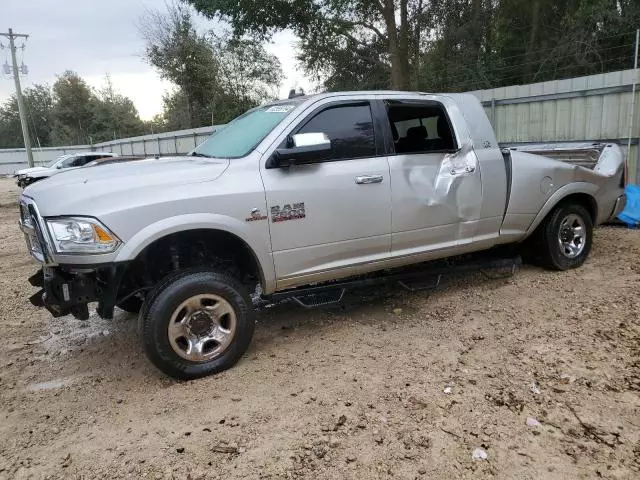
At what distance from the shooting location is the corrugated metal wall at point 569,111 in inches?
326

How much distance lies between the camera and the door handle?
4.05 meters

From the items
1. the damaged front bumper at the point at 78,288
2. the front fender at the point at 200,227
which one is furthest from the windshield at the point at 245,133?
the damaged front bumper at the point at 78,288

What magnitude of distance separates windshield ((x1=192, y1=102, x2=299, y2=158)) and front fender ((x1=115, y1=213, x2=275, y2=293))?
2.02ft

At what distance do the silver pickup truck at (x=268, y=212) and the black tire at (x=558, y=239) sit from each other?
412mm

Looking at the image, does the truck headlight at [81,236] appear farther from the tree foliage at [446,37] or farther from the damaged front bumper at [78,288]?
the tree foliage at [446,37]

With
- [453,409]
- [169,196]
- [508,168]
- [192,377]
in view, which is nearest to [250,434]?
[192,377]

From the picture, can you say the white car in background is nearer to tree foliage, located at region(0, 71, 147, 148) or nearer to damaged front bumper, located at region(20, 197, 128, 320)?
damaged front bumper, located at region(20, 197, 128, 320)

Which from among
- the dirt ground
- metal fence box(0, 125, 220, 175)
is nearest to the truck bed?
the dirt ground

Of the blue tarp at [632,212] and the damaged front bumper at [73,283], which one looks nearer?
the damaged front bumper at [73,283]

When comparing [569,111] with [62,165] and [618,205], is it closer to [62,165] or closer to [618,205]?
[618,205]

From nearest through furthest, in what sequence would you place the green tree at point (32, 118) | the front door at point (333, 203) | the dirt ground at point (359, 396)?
the dirt ground at point (359, 396) → the front door at point (333, 203) → the green tree at point (32, 118)

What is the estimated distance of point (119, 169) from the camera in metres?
3.79

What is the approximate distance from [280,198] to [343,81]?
716 inches

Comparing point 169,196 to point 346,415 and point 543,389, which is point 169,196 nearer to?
point 346,415
